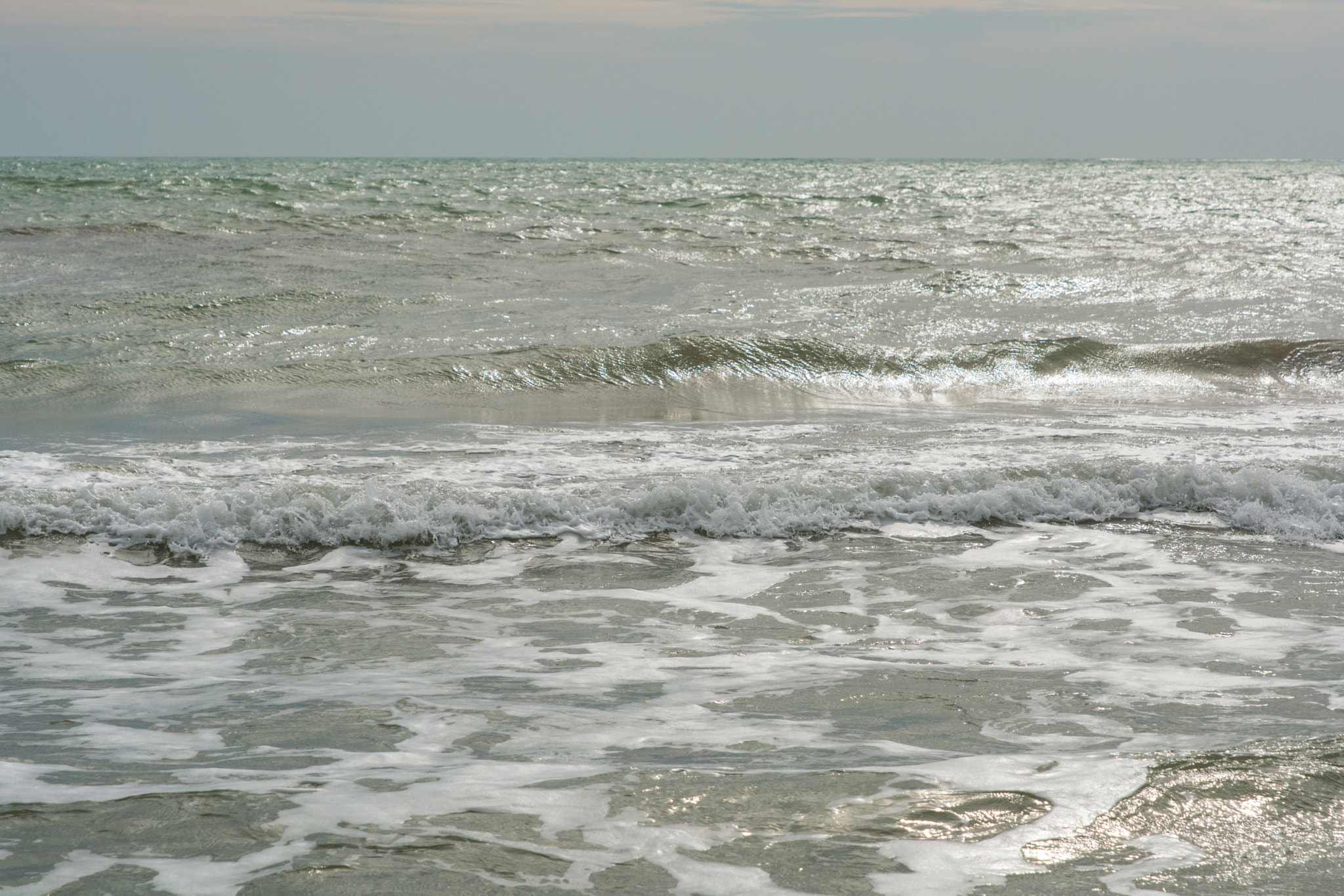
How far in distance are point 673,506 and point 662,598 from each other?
1114 mm

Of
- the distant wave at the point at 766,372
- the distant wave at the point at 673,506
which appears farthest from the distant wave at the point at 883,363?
the distant wave at the point at 673,506

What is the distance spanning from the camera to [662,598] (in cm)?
452

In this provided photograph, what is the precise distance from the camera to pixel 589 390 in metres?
9.23

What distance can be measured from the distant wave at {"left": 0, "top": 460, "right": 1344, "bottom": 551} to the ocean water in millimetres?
26

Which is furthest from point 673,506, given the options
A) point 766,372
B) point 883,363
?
point 883,363

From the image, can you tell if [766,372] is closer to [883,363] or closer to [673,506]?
[883,363]

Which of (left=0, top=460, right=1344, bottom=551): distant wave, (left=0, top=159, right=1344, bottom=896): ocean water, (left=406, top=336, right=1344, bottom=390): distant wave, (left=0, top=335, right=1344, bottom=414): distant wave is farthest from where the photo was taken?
(left=406, top=336, right=1344, bottom=390): distant wave

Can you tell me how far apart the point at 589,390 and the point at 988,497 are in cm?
443

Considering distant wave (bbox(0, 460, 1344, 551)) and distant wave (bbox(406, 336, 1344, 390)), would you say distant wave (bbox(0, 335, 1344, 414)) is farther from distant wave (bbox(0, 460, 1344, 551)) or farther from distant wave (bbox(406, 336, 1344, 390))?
distant wave (bbox(0, 460, 1344, 551))

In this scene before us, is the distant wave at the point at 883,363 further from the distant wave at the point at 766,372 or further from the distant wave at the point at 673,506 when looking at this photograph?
the distant wave at the point at 673,506

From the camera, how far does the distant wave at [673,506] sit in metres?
5.17

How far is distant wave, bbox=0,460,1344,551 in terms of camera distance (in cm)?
517

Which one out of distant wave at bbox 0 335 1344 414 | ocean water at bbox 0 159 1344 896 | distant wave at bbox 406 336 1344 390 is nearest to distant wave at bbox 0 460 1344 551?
ocean water at bbox 0 159 1344 896

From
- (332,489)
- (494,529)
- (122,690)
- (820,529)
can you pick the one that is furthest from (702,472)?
(122,690)
